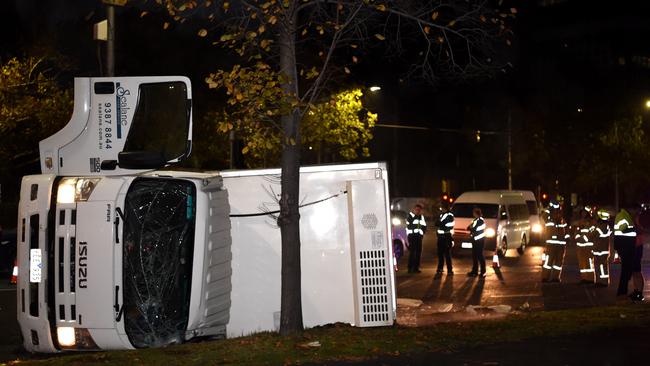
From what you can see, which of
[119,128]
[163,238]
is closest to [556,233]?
[163,238]

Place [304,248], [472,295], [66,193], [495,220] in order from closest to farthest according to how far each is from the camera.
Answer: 1. [66,193]
2. [304,248]
3. [472,295]
4. [495,220]

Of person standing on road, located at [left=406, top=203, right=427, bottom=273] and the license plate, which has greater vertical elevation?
the license plate

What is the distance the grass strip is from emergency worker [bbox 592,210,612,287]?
510 cm

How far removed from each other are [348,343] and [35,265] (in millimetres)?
3533

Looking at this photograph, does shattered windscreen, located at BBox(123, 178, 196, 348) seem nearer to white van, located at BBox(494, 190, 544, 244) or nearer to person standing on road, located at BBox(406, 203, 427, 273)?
person standing on road, located at BBox(406, 203, 427, 273)

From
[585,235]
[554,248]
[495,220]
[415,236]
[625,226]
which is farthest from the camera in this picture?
[495,220]

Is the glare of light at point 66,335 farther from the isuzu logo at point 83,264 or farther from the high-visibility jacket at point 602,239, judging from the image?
the high-visibility jacket at point 602,239

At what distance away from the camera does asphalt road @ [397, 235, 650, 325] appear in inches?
567

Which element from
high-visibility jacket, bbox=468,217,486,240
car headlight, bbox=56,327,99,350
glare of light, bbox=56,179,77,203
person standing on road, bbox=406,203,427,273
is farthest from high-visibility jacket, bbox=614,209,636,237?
glare of light, bbox=56,179,77,203

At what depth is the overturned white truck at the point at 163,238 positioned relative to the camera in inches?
368

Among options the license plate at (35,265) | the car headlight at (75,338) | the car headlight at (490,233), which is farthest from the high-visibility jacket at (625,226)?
the car headlight at (490,233)

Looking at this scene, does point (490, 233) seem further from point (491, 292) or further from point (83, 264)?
point (83, 264)

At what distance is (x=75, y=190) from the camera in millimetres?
9492

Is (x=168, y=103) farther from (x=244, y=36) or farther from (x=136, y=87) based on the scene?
(x=244, y=36)
